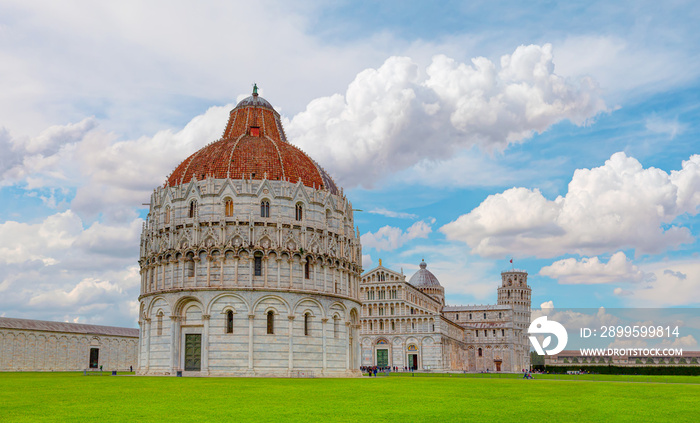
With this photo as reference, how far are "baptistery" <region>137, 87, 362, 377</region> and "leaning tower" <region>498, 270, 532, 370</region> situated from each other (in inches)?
4752

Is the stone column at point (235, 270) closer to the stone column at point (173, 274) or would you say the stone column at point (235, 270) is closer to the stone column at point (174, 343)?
the stone column at point (173, 274)

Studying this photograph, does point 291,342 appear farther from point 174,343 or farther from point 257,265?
point 174,343

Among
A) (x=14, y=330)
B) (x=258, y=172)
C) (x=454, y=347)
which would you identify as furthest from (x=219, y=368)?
(x=454, y=347)

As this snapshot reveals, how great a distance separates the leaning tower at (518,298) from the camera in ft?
580

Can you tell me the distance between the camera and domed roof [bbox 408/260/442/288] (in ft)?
543

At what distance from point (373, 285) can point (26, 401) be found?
335ft

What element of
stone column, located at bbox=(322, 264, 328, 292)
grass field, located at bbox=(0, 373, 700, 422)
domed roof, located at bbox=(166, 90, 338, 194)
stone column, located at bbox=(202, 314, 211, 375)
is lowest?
grass field, located at bbox=(0, 373, 700, 422)

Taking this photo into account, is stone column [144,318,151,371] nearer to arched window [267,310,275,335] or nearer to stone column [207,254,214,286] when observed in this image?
stone column [207,254,214,286]

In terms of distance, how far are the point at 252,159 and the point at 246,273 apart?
12.2m

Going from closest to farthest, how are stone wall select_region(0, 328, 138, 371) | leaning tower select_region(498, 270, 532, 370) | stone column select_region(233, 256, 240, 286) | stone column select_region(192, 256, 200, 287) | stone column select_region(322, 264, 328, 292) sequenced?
stone column select_region(233, 256, 240, 286) → stone column select_region(192, 256, 200, 287) → stone column select_region(322, 264, 328, 292) → stone wall select_region(0, 328, 138, 371) → leaning tower select_region(498, 270, 532, 370)

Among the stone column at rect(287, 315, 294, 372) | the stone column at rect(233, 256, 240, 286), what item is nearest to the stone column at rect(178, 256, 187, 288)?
the stone column at rect(233, 256, 240, 286)

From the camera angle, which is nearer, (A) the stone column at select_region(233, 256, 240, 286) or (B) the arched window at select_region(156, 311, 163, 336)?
(A) the stone column at select_region(233, 256, 240, 286)

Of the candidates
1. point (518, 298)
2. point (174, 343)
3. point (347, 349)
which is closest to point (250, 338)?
point (174, 343)

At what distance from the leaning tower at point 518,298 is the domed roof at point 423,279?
24.3 m
